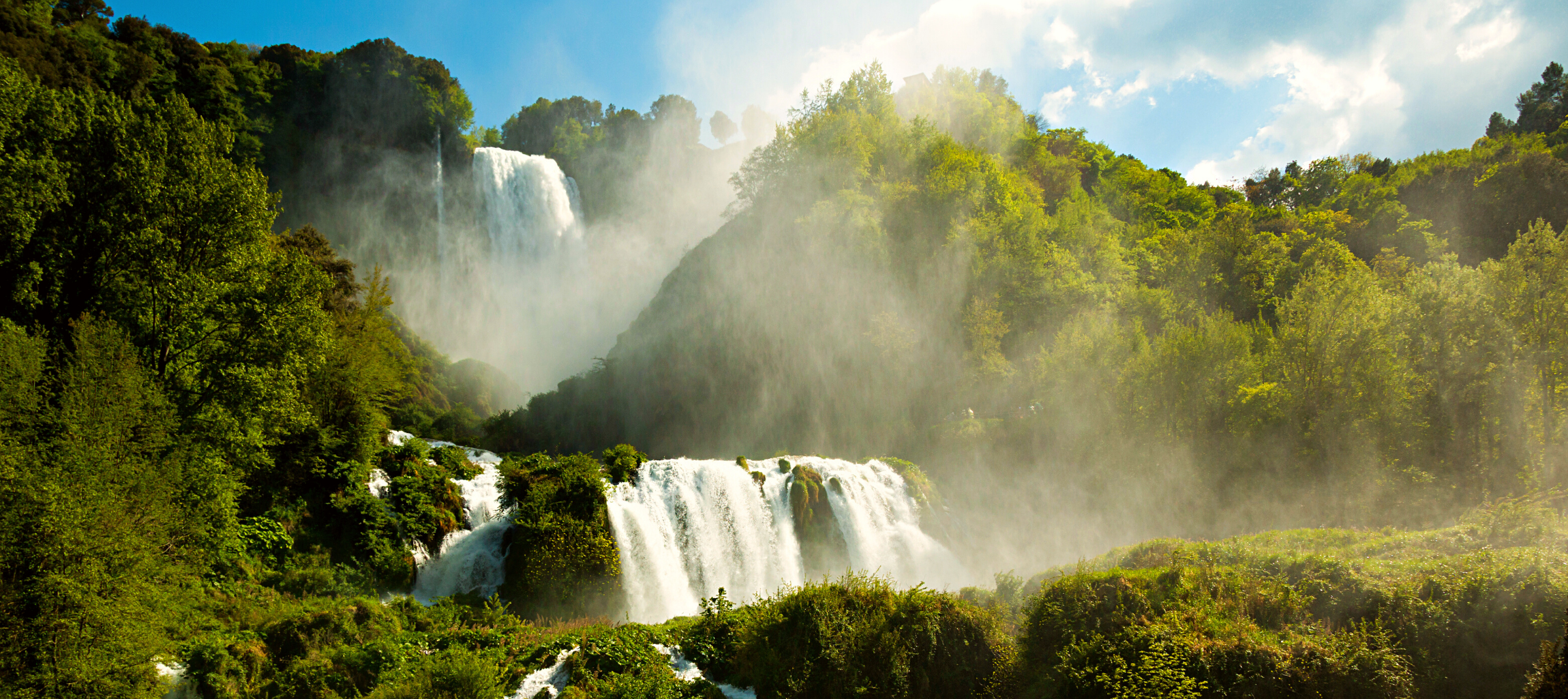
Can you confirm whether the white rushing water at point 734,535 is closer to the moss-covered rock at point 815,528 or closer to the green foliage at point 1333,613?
the moss-covered rock at point 815,528

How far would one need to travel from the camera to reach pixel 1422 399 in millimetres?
22594

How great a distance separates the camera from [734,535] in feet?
73.0

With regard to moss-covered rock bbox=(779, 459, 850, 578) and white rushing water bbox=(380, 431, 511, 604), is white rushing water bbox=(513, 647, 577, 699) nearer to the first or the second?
white rushing water bbox=(380, 431, 511, 604)

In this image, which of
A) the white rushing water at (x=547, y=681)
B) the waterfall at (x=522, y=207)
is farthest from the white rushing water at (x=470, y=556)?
the waterfall at (x=522, y=207)

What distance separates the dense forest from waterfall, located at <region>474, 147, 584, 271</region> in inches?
281

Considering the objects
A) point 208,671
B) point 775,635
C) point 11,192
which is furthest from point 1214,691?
point 11,192

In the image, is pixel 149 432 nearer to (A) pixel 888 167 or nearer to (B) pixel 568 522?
(B) pixel 568 522

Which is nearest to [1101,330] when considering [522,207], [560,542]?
[560,542]

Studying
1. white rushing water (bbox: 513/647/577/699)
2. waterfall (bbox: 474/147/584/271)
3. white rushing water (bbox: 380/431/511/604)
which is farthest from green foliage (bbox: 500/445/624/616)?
waterfall (bbox: 474/147/584/271)

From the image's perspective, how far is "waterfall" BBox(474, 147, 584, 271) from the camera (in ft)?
182

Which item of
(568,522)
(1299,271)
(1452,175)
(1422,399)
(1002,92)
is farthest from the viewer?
(1002,92)

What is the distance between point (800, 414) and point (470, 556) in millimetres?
25515

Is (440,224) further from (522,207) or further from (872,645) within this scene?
(872,645)

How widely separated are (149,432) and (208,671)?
16.5 feet
